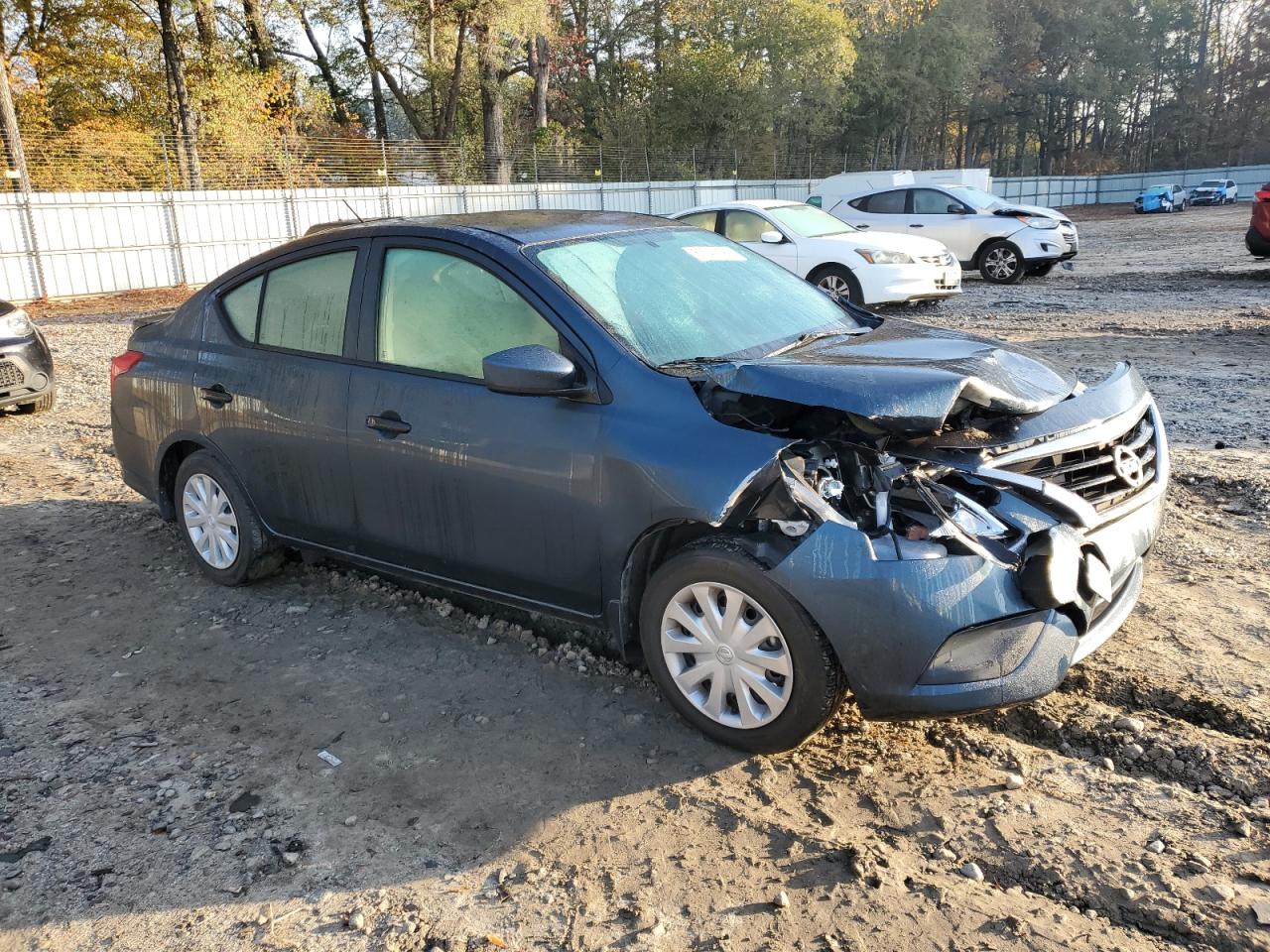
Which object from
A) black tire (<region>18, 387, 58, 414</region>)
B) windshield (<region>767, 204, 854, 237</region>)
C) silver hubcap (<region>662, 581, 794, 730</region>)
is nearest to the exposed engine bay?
silver hubcap (<region>662, 581, 794, 730</region>)

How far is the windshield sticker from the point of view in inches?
170

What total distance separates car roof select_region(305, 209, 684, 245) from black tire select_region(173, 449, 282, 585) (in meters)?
1.19

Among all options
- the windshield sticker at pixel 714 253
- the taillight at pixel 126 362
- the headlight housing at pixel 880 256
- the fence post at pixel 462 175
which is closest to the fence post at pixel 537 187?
the fence post at pixel 462 175

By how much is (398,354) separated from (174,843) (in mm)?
1918

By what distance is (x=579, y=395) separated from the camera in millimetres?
3428

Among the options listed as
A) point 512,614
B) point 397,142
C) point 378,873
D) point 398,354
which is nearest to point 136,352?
point 398,354

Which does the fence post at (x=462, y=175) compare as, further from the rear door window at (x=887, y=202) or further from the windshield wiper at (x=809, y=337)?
the windshield wiper at (x=809, y=337)

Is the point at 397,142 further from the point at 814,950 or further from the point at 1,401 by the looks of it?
the point at 814,950

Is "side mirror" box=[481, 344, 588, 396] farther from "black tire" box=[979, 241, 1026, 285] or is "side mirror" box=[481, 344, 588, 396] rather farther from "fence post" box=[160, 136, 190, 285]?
"fence post" box=[160, 136, 190, 285]

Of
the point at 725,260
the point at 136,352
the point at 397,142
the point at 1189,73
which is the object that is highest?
the point at 1189,73

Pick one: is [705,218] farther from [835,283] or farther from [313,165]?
[313,165]

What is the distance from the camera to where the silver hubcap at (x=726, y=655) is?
3068 millimetres

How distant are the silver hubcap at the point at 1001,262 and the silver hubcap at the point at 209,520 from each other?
14.8 m

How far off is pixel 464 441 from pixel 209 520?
1.86 meters
